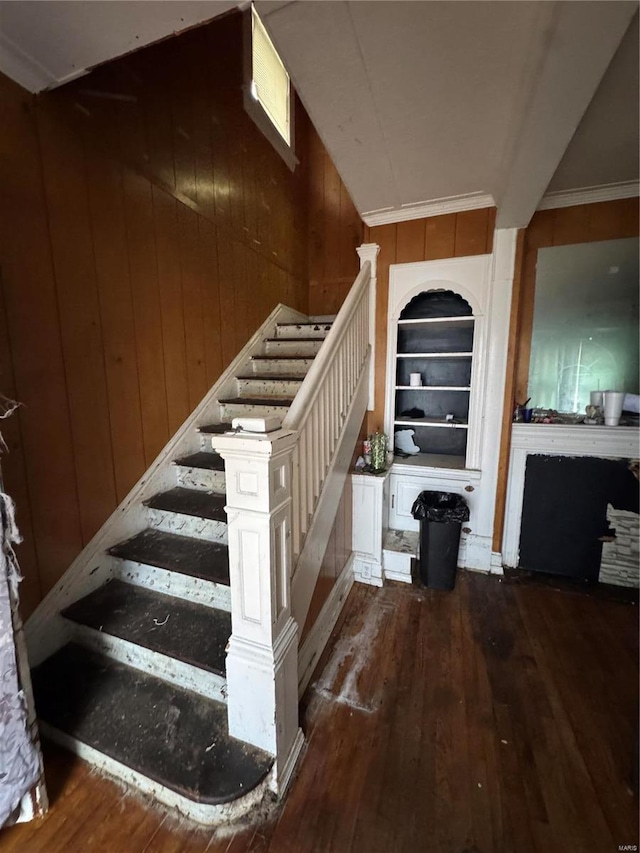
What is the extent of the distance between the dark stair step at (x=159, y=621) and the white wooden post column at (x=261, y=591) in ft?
0.58

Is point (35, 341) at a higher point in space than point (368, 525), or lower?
higher

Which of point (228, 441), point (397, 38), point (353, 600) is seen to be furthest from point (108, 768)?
point (397, 38)

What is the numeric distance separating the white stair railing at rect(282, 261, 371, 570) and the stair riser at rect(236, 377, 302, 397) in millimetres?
464

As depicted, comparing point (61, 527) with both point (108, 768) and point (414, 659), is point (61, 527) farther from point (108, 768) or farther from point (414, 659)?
point (414, 659)

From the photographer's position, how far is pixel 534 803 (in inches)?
45.6

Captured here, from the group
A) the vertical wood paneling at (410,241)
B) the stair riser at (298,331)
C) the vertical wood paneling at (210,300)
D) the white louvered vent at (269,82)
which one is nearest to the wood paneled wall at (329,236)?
the white louvered vent at (269,82)

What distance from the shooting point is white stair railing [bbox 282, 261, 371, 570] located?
1.38m

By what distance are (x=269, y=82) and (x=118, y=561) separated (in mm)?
3971

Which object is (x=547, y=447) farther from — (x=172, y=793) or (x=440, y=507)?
(x=172, y=793)

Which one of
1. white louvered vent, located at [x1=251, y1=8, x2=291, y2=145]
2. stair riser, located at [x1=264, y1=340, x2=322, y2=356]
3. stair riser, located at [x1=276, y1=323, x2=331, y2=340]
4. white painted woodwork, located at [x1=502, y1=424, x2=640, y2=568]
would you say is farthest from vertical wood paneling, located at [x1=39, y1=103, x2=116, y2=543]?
white painted woodwork, located at [x1=502, y1=424, x2=640, y2=568]

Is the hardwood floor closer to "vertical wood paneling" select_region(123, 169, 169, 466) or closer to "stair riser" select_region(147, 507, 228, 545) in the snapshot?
"stair riser" select_region(147, 507, 228, 545)

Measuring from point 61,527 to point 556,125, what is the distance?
2.50 metres

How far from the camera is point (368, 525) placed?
239 centimetres

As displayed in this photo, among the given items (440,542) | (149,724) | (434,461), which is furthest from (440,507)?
(149,724)
